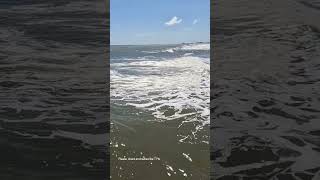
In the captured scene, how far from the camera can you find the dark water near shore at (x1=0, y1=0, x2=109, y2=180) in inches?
69.4

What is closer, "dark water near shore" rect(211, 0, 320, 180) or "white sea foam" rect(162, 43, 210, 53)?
"dark water near shore" rect(211, 0, 320, 180)

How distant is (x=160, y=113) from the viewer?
6332 millimetres

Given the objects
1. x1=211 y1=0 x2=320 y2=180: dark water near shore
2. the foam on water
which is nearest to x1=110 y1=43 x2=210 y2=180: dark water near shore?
the foam on water

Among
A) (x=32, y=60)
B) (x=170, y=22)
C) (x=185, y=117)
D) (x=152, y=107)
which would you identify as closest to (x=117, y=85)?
(x=152, y=107)

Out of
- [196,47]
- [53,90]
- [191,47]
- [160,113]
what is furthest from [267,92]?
[191,47]

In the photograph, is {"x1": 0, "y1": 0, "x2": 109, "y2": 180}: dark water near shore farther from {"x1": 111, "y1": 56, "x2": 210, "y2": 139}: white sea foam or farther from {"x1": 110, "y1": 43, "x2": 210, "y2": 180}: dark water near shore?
{"x1": 111, "y1": 56, "x2": 210, "y2": 139}: white sea foam

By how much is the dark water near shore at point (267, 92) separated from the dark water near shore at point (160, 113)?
1.60m

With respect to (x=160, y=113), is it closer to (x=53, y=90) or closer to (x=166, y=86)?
(x=166, y=86)

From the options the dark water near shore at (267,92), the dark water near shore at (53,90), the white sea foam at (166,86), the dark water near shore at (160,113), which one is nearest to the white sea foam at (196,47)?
the dark water near shore at (160,113)

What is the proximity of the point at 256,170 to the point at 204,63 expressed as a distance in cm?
658

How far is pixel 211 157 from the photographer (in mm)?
1728

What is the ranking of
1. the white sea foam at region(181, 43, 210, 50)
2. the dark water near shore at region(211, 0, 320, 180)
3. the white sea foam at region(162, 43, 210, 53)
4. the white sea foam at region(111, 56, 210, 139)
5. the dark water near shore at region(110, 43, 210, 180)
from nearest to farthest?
the dark water near shore at region(211, 0, 320, 180)
the dark water near shore at region(110, 43, 210, 180)
the white sea foam at region(111, 56, 210, 139)
the white sea foam at region(181, 43, 210, 50)
the white sea foam at region(162, 43, 210, 53)

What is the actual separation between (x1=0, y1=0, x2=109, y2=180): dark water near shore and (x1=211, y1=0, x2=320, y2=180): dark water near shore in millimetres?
584

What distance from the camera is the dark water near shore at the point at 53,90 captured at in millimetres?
1763
